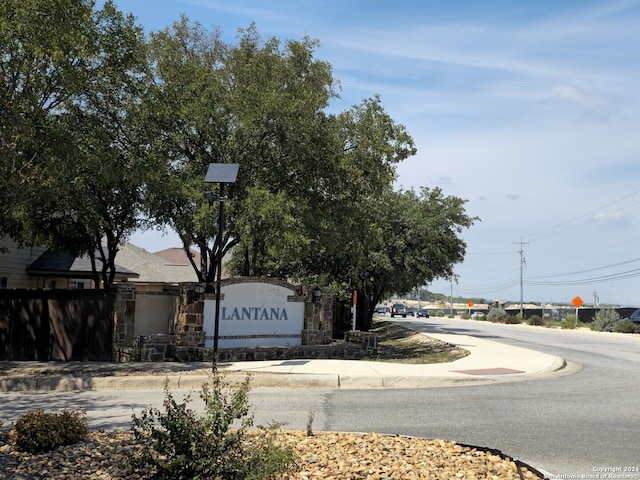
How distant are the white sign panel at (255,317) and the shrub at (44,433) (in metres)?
10.5

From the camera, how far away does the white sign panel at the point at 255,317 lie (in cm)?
1741

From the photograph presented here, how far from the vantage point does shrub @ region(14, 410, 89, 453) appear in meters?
6.31

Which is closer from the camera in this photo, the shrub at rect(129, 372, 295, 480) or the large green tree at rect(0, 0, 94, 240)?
the shrub at rect(129, 372, 295, 480)

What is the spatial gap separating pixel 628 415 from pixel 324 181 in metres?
12.1

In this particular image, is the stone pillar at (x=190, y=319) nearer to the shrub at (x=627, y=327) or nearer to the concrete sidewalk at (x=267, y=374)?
the concrete sidewalk at (x=267, y=374)

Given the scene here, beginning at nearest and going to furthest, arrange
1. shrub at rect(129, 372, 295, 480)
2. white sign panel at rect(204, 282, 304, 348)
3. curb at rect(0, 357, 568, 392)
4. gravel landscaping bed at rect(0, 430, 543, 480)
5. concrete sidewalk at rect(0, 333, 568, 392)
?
1. shrub at rect(129, 372, 295, 480)
2. gravel landscaping bed at rect(0, 430, 543, 480)
3. curb at rect(0, 357, 568, 392)
4. concrete sidewalk at rect(0, 333, 568, 392)
5. white sign panel at rect(204, 282, 304, 348)

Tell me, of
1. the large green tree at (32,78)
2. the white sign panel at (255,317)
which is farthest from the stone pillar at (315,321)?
the large green tree at (32,78)

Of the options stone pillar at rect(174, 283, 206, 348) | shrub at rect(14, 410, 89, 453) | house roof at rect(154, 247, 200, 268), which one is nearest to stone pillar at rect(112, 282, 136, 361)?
stone pillar at rect(174, 283, 206, 348)

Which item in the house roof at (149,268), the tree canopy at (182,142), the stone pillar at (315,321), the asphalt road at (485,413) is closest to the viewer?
the asphalt road at (485,413)

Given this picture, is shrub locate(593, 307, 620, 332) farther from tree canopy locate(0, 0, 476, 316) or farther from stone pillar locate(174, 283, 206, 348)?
stone pillar locate(174, 283, 206, 348)

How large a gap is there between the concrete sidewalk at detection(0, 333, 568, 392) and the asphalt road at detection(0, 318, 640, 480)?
0.71 m

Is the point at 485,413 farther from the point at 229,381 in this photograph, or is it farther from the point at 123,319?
the point at 123,319

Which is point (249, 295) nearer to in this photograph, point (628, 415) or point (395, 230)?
point (628, 415)

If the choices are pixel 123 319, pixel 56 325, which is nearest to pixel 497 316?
pixel 123 319
